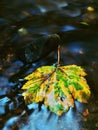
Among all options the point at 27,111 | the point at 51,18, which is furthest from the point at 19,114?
the point at 51,18

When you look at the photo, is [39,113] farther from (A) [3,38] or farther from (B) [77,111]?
(A) [3,38]

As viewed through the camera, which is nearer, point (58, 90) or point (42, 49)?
point (58, 90)

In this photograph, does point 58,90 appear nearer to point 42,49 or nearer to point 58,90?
point 58,90

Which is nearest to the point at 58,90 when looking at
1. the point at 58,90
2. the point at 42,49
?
the point at 58,90
